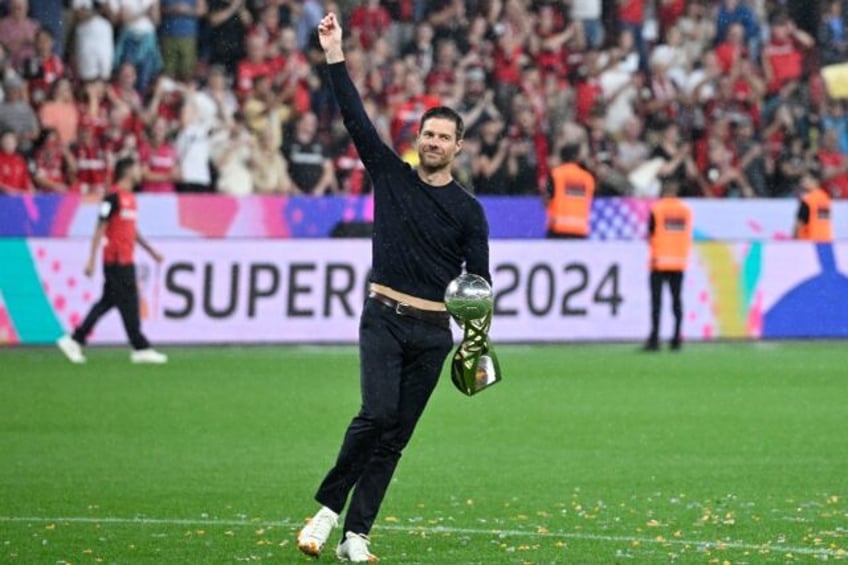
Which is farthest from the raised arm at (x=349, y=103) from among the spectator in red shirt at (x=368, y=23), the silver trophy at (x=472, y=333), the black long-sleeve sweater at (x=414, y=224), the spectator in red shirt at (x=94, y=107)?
the spectator in red shirt at (x=368, y=23)

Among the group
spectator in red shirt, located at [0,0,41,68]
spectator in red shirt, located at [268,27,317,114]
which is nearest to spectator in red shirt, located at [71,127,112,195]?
spectator in red shirt, located at [0,0,41,68]

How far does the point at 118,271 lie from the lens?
22.0 m

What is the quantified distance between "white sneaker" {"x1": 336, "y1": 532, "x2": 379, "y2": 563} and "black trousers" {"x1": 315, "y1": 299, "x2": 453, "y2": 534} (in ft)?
0.17

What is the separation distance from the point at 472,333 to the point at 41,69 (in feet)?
55.6

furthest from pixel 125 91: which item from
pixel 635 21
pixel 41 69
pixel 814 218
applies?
pixel 814 218

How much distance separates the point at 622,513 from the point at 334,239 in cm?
1341

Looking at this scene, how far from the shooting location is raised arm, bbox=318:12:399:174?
30.6ft

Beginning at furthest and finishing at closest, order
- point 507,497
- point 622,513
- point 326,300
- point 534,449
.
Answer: point 326,300, point 534,449, point 507,497, point 622,513

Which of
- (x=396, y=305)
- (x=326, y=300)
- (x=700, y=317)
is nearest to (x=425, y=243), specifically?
(x=396, y=305)

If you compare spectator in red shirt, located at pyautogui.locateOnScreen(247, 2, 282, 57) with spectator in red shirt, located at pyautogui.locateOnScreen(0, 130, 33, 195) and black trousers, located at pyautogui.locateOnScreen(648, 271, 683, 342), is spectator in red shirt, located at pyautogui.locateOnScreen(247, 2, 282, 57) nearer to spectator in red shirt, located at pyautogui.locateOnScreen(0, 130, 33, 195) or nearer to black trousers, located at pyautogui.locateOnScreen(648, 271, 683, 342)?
spectator in red shirt, located at pyautogui.locateOnScreen(0, 130, 33, 195)

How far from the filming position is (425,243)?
952 centimetres

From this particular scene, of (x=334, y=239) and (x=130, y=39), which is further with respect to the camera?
(x=130, y=39)

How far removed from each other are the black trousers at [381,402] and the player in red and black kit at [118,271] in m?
12.7

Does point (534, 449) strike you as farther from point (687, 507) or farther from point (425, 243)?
point (425, 243)
